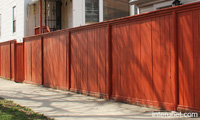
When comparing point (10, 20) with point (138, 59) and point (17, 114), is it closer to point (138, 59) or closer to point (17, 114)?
point (17, 114)

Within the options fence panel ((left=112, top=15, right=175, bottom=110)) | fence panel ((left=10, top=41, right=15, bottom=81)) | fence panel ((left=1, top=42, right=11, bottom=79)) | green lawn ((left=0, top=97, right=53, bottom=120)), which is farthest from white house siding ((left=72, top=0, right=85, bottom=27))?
green lawn ((left=0, top=97, right=53, bottom=120))

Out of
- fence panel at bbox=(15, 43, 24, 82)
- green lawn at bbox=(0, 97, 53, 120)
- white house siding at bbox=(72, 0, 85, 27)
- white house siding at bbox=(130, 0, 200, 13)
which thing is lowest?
green lawn at bbox=(0, 97, 53, 120)

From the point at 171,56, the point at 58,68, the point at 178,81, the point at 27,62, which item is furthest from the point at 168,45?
the point at 27,62

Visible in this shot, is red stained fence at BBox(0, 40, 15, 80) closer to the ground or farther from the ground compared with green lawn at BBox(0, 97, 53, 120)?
farther from the ground

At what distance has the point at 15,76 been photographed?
13.8m

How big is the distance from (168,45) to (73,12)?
10.6 meters

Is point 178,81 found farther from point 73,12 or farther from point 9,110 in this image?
point 73,12

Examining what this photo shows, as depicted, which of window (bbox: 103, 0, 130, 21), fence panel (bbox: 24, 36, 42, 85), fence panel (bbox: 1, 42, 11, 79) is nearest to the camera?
fence panel (bbox: 24, 36, 42, 85)

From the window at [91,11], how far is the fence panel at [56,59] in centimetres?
469

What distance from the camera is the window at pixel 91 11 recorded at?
15.6 m

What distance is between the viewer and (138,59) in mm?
6656

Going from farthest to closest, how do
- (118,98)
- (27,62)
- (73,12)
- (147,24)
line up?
(73,12) → (27,62) → (118,98) → (147,24)

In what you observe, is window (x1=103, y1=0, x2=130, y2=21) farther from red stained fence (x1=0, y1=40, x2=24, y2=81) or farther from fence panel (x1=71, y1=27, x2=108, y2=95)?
fence panel (x1=71, y1=27, x2=108, y2=95)

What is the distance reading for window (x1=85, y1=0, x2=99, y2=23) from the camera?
15627 mm
